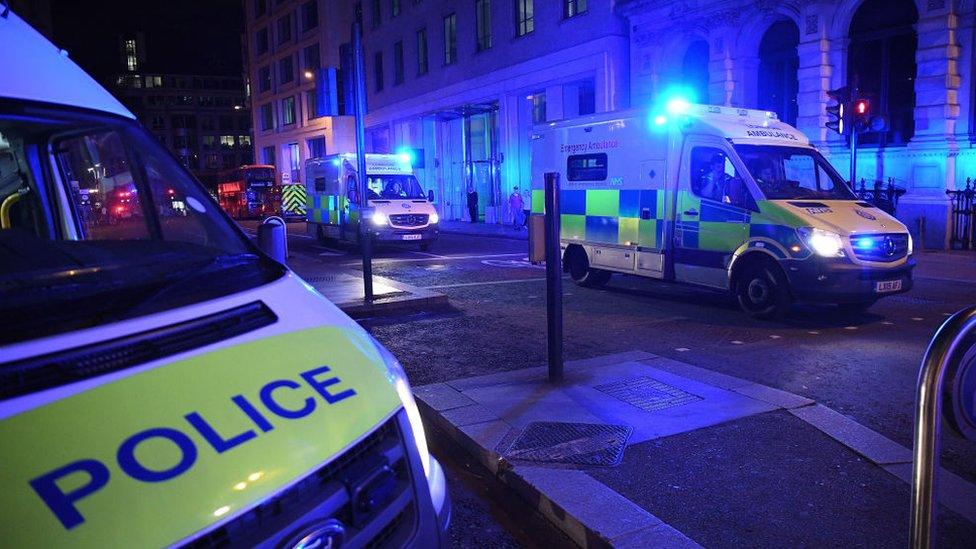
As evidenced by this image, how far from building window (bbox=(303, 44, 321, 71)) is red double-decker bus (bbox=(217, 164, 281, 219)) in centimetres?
871

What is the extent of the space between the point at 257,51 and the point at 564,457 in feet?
203

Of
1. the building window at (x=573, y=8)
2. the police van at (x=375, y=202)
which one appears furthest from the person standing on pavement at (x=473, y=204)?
the police van at (x=375, y=202)

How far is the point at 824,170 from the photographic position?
9.56 meters

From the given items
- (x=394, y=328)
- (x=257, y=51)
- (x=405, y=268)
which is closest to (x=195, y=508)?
(x=394, y=328)

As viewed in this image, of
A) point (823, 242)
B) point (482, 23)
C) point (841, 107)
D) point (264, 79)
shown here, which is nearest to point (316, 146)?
point (264, 79)

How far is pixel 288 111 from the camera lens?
55.5 meters

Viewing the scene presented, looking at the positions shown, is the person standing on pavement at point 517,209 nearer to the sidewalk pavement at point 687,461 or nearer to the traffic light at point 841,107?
the traffic light at point 841,107

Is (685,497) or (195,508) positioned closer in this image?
(195,508)

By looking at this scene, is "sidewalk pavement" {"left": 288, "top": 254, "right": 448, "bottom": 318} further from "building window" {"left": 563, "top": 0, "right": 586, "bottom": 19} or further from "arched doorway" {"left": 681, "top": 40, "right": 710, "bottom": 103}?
"building window" {"left": 563, "top": 0, "right": 586, "bottom": 19}

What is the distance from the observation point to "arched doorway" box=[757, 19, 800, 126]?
761 inches

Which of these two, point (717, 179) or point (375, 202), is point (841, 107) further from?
point (375, 202)

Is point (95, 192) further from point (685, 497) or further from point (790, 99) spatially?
point (790, 99)

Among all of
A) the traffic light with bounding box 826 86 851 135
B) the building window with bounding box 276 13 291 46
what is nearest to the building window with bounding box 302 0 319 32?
the building window with bounding box 276 13 291 46

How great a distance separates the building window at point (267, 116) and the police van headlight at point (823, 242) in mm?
55346
